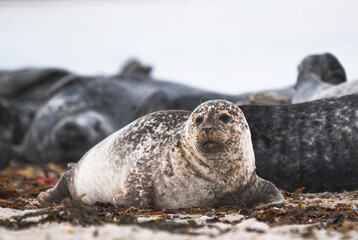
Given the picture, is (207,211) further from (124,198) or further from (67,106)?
(67,106)

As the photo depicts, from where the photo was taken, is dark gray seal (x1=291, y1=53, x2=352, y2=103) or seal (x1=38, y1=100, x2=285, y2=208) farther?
dark gray seal (x1=291, y1=53, x2=352, y2=103)

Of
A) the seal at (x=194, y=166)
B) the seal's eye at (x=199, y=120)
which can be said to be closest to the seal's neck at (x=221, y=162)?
the seal at (x=194, y=166)

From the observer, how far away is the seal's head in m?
3.63

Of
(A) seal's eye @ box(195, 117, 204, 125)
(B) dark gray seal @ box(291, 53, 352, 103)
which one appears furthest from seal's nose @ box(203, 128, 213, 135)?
(B) dark gray seal @ box(291, 53, 352, 103)

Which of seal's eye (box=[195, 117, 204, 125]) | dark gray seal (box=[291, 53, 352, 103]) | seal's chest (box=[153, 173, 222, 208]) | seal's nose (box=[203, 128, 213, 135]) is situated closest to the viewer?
seal's nose (box=[203, 128, 213, 135])

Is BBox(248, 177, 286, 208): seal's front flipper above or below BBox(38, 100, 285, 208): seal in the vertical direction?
below

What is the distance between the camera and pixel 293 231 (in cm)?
266

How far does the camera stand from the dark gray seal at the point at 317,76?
24.3 ft

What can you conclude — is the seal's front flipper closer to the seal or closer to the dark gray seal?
the seal

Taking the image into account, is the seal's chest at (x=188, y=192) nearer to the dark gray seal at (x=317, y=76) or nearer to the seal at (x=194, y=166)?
the seal at (x=194, y=166)

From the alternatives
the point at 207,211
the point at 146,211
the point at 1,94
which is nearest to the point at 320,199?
the point at 207,211

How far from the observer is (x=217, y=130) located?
3.63 meters

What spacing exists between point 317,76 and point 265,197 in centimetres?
418

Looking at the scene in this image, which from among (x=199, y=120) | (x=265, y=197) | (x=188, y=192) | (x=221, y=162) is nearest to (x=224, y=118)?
(x=199, y=120)
